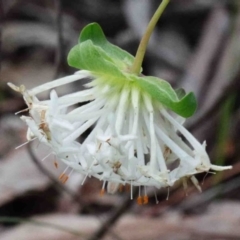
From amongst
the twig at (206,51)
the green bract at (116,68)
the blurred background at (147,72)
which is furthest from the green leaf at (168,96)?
the twig at (206,51)

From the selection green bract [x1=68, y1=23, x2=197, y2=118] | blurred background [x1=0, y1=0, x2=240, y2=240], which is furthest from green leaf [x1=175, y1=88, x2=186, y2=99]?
blurred background [x1=0, y1=0, x2=240, y2=240]

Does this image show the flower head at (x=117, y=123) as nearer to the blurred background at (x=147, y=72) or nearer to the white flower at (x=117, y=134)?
the white flower at (x=117, y=134)

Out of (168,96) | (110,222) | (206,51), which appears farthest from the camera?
(206,51)

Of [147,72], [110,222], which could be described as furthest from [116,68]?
[147,72]

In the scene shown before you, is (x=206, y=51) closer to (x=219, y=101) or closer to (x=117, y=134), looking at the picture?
(x=219, y=101)

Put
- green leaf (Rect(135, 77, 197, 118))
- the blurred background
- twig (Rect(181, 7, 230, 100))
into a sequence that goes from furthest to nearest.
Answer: twig (Rect(181, 7, 230, 100)) < the blurred background < green leaf (Rect(135, 77, 197, 118))

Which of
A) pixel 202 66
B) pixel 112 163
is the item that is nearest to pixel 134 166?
pixel 112 163

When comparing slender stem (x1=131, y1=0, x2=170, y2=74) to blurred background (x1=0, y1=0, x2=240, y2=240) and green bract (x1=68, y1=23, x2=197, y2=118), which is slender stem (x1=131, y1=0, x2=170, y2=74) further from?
blurred background (x1=0, y1=0, x2=240, y2=240)
